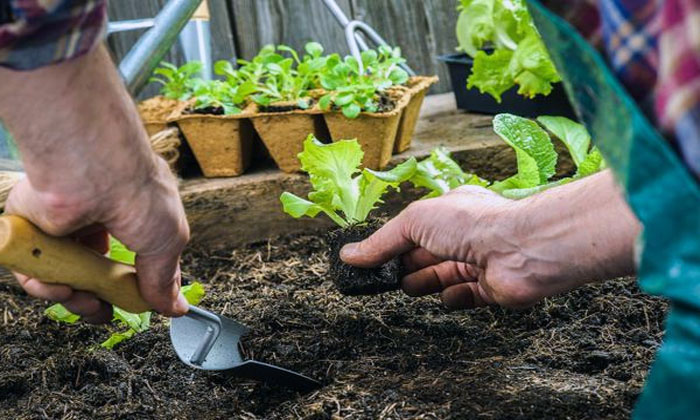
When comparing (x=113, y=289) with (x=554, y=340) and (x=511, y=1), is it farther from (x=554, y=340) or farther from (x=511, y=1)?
(x=511, y=1)

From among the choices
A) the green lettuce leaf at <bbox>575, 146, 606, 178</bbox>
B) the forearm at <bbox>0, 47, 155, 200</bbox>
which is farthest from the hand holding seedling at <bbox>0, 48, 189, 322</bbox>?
the green lettuce leaf at <bbox>575, 146, 606, 178</bbox>

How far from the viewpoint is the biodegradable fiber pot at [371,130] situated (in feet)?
7.35

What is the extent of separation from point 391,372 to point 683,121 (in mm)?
897

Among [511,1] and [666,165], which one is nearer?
[666,165]

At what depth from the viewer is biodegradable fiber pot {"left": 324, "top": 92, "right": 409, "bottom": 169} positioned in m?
2.24

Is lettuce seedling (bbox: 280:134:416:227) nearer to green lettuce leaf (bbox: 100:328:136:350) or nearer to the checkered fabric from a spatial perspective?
green lettuce leaf (bbox: 100:328:136:350)

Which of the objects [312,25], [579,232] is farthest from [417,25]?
[579,232]

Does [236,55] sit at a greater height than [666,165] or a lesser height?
lesser

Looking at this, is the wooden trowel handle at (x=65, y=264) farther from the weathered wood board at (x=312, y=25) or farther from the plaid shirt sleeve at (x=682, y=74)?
the weathered wood board at (x=312, y=25)

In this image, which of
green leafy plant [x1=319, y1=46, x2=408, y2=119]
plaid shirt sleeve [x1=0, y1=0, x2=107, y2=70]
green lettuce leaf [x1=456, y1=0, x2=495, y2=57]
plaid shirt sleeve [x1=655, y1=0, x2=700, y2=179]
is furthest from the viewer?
green lettuce leaf [x1=456, y1=0, x2=495, y2=57]

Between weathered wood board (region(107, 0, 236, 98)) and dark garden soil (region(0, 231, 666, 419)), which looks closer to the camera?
dark garden soil (region(0, 231, 666, 419))

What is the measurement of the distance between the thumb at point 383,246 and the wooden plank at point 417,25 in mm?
2012

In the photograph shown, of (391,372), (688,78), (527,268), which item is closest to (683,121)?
(688,78)

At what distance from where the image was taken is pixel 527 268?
4.31 feet
